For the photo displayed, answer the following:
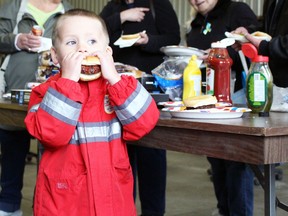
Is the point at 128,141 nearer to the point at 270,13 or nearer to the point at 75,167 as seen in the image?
the point at 75,167

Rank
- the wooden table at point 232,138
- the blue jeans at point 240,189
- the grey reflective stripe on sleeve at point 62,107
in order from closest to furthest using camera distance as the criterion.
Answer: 1. the wooden table at point 232,138
2. the grey reflective stripe on sleeve at point 62,107
3. the blue jeans at point 240,189

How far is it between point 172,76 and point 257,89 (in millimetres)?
504

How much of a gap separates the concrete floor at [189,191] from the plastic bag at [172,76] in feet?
5.35

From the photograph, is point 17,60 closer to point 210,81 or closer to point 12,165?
point 12,165

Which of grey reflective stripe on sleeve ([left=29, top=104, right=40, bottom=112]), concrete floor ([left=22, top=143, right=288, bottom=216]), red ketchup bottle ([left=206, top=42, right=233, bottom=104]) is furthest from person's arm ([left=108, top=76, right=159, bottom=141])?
concrete floor ([left=22, top=143, right=288, bottom=216])

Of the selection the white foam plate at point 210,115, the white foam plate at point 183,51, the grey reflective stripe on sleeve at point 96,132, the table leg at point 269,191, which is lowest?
the table leg at point 269,191

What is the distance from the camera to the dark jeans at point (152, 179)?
2805 mm

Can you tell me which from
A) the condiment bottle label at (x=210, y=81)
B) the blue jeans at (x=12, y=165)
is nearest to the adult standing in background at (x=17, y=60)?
the blue jeans at (x=12, y=165)

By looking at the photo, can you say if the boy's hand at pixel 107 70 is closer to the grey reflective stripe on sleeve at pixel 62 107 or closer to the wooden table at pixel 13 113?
the grey reflective stripe on sleeve at pixel 62 107

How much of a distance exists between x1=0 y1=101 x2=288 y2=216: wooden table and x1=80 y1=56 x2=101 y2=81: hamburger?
0.77ft

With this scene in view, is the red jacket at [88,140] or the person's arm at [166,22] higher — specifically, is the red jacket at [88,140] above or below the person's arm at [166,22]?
below

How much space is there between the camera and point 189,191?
171 inches

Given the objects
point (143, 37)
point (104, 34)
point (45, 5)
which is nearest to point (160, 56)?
point (143, 37)

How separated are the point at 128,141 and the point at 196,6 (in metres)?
1.32
